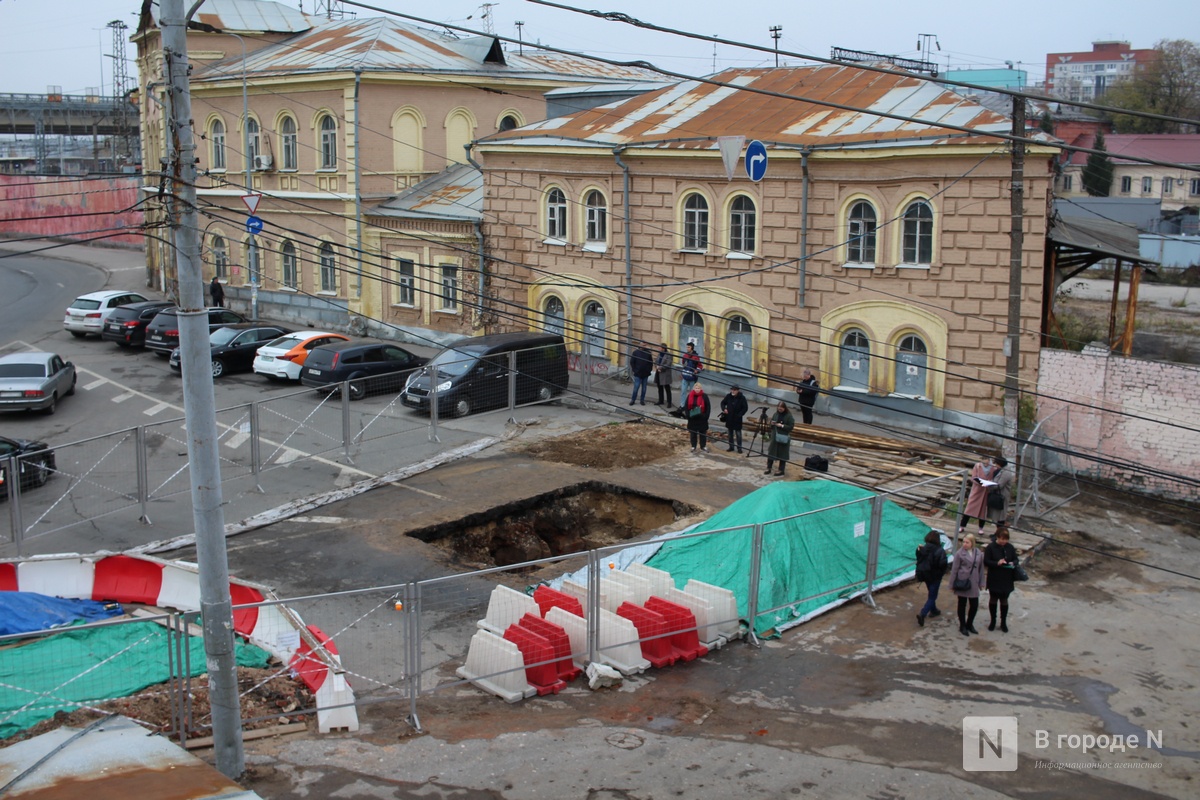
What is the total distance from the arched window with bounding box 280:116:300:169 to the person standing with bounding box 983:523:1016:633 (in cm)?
2762

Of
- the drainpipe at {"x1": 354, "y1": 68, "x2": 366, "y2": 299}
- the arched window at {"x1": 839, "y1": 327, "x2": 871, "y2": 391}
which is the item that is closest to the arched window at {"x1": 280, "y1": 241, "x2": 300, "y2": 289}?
the drainpipe at {"x1": 354, "y1": 68, "x2": 366, "y2": 299}

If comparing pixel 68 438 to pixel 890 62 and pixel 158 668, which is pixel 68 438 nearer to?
pixel 158 668

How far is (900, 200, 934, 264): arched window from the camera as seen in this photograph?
958 inches

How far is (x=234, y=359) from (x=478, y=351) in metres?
7.63

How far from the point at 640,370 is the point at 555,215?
6.56m

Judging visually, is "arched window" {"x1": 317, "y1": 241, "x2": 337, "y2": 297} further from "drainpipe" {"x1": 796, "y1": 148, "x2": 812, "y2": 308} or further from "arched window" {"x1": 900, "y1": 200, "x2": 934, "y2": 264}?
"arched window" {"x1": 900, "y1": 200, "x2": 934, "y2": 264}

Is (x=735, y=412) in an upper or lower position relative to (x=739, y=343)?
lower

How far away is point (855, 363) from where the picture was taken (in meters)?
25.9

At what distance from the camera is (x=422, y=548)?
17.4 meters

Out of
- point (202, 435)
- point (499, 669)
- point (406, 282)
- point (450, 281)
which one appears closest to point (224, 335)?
point (406, 282)

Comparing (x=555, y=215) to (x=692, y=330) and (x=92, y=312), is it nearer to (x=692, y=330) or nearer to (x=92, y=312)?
(x=692, y=330)

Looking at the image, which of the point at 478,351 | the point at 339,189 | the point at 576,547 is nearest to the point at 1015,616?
the point at 576,547

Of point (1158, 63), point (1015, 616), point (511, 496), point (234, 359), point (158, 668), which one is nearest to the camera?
point (158, 668)

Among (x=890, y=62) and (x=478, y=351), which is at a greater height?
(x=890, y=62)
